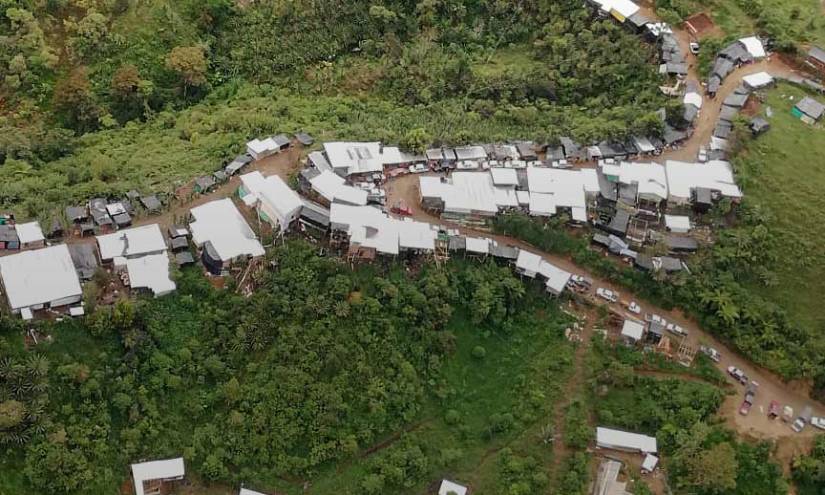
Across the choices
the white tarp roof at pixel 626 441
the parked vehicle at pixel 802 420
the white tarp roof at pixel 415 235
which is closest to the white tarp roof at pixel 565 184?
the white tarp roof at pixel 415 235

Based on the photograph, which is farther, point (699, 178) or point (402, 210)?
point (699, 178)

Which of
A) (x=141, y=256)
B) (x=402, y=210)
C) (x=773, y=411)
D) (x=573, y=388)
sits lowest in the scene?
(x=773, y=411)

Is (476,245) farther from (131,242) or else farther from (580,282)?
(131,242)

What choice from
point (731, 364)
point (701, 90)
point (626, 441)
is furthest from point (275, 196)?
point (701, 90)

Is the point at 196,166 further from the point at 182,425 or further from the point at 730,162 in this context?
the point at 730,162

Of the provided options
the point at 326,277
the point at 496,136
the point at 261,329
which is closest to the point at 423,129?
the point at 496,136

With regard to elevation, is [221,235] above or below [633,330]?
above

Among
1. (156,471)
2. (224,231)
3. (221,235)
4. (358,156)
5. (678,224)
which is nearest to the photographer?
(156,471)
